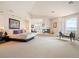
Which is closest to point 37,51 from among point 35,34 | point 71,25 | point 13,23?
point 13,23

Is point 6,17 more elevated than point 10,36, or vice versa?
point 6,17

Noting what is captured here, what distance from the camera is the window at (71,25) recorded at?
890cm

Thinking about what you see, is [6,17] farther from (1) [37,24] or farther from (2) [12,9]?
(1) [37,24]

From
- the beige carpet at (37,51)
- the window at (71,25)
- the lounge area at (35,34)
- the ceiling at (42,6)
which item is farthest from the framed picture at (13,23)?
the window at (71,25)

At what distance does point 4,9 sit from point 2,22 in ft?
2.70

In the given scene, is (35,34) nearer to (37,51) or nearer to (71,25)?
(71,25)

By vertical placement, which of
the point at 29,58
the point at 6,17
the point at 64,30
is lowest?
the point at 29,58

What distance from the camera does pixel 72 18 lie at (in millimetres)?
9266

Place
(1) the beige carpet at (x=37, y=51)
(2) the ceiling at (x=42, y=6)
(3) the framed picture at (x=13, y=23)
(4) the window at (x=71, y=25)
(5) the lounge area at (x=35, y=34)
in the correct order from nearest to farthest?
(1) the beige carpet at (x=37, y=51) → (5) the lounge area at (x=35, y=34) → (2) the ceiling at (x=42, y=6) → (3) the framed picture at (x=13, y=23) → (4) the window at (x=71, y=25)

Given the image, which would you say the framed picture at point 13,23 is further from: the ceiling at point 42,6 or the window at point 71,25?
the window at point 71,25

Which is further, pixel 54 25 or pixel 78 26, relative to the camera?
pixel 54 25

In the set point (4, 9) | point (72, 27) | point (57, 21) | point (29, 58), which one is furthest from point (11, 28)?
point (57, 21)

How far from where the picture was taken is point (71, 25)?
952 cm

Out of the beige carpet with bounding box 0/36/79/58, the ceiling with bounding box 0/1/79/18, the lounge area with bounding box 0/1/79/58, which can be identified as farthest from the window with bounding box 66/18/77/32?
the beige carpet with bounding box 0/36/79/58
